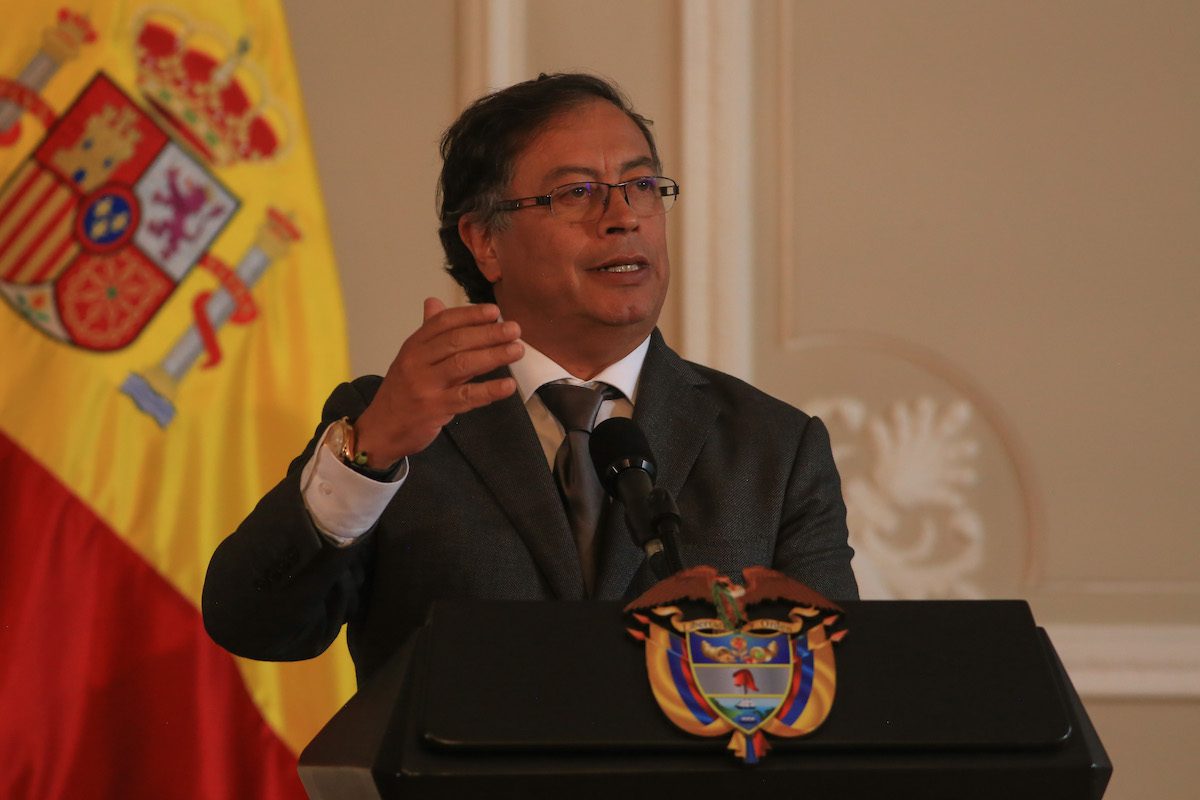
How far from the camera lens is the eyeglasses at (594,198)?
204 cm

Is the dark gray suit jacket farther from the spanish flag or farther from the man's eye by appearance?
the spanish flag

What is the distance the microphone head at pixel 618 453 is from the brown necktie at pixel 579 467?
319mm

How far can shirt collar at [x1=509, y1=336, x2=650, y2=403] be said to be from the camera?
6.64 feet

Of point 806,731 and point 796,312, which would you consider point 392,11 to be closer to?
point 796,312

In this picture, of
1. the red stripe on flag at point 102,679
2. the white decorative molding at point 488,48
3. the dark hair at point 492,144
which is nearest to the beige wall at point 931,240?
the white decorative molding at point 488,48

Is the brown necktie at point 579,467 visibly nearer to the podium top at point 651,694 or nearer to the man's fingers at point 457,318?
the man's fingers at point 457,318

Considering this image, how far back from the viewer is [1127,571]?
3.21 metres

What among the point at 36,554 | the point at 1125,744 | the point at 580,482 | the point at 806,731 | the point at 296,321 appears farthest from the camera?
the point at 1125,744

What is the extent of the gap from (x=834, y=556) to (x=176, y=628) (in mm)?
1353

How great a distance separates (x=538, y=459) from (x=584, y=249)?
331 mm

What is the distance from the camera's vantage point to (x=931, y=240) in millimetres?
3273

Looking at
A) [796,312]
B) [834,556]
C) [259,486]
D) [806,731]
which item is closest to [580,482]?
[834,556]

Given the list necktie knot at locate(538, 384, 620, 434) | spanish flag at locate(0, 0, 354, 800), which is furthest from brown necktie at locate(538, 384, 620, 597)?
spanish flag at locate(0, 0, 354, 800)

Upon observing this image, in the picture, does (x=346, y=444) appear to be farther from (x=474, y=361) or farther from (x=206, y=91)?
(x=206, y=91)
